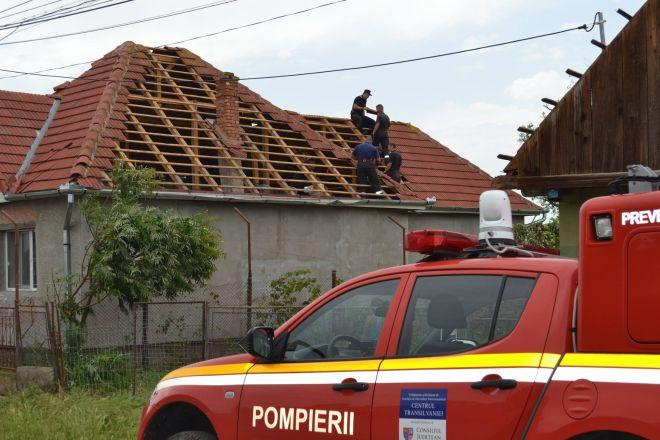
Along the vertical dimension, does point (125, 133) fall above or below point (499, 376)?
above

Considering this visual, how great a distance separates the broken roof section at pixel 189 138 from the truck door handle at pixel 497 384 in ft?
39.8

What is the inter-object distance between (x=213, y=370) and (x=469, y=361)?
1.96m

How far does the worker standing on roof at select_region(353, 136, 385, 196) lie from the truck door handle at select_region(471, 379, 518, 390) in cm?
1515

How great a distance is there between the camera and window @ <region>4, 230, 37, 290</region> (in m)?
17.6

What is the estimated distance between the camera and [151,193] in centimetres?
1616

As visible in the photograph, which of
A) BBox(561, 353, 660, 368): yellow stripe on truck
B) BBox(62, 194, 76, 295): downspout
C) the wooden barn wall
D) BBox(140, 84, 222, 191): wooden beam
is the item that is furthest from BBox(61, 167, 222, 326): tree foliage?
BBox(561, 353, 660, 368): yellow stripe on truck

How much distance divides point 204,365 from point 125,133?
40.2ft

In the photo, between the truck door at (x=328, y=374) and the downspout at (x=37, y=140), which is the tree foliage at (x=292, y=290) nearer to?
the downspout at (x=37, y=140)

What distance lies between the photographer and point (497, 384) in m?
4.77

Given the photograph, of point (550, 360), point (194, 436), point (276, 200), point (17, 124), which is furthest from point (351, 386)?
point (17, 124)

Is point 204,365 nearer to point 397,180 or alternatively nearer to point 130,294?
point 130,294

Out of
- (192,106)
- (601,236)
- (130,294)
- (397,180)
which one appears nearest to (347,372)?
(601,236)

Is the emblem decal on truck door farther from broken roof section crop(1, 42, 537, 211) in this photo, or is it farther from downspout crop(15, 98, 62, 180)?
downspout crop(15, 98, 62, 180)

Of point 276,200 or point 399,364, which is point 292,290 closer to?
point 276,200
